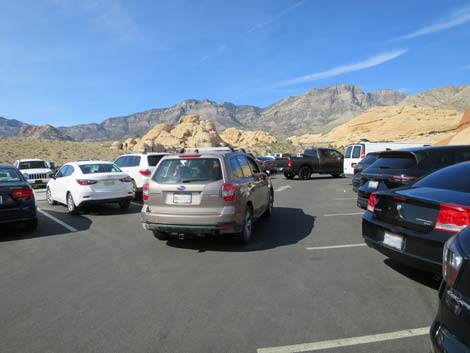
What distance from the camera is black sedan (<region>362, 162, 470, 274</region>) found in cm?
399

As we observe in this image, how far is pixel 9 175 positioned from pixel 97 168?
8.90 feet

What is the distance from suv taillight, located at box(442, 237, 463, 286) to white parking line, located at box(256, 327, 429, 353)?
1.23m

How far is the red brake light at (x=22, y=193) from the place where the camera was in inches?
300

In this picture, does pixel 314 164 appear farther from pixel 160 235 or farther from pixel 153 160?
pixel 160 235

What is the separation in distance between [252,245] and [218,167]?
1.58 metres

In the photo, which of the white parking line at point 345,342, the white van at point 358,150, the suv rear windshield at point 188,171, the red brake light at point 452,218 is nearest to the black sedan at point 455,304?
the white parking line at point 345,342

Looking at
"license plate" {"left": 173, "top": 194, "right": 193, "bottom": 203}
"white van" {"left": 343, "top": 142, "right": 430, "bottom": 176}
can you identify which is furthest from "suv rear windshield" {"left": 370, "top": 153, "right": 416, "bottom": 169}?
"white van" {"left": 343, "top": 142, "right": 430, "bottom": 176}

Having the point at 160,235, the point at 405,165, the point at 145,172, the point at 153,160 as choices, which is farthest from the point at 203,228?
the point at 153,160

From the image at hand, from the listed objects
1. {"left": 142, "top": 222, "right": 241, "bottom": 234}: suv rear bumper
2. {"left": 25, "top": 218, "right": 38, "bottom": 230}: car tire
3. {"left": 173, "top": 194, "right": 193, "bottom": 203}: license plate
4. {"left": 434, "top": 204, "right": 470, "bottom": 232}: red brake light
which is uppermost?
{"left": 434, "top": 204, "right": 470, "bottom": 232}: red brake light

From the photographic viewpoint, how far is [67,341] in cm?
340

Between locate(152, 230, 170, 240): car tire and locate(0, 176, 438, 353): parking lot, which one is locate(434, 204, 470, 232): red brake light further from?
locate(152, 230, 170, 240): car tire

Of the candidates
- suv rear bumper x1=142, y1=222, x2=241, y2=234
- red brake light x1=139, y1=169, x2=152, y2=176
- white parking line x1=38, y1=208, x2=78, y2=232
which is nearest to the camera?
suv rear bumper x1=142, y1=222, x2=241, y2=234

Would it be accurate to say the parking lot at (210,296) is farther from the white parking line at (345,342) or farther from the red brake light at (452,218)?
the red brake light at (452,218)

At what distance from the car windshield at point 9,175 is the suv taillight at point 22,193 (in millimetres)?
519
